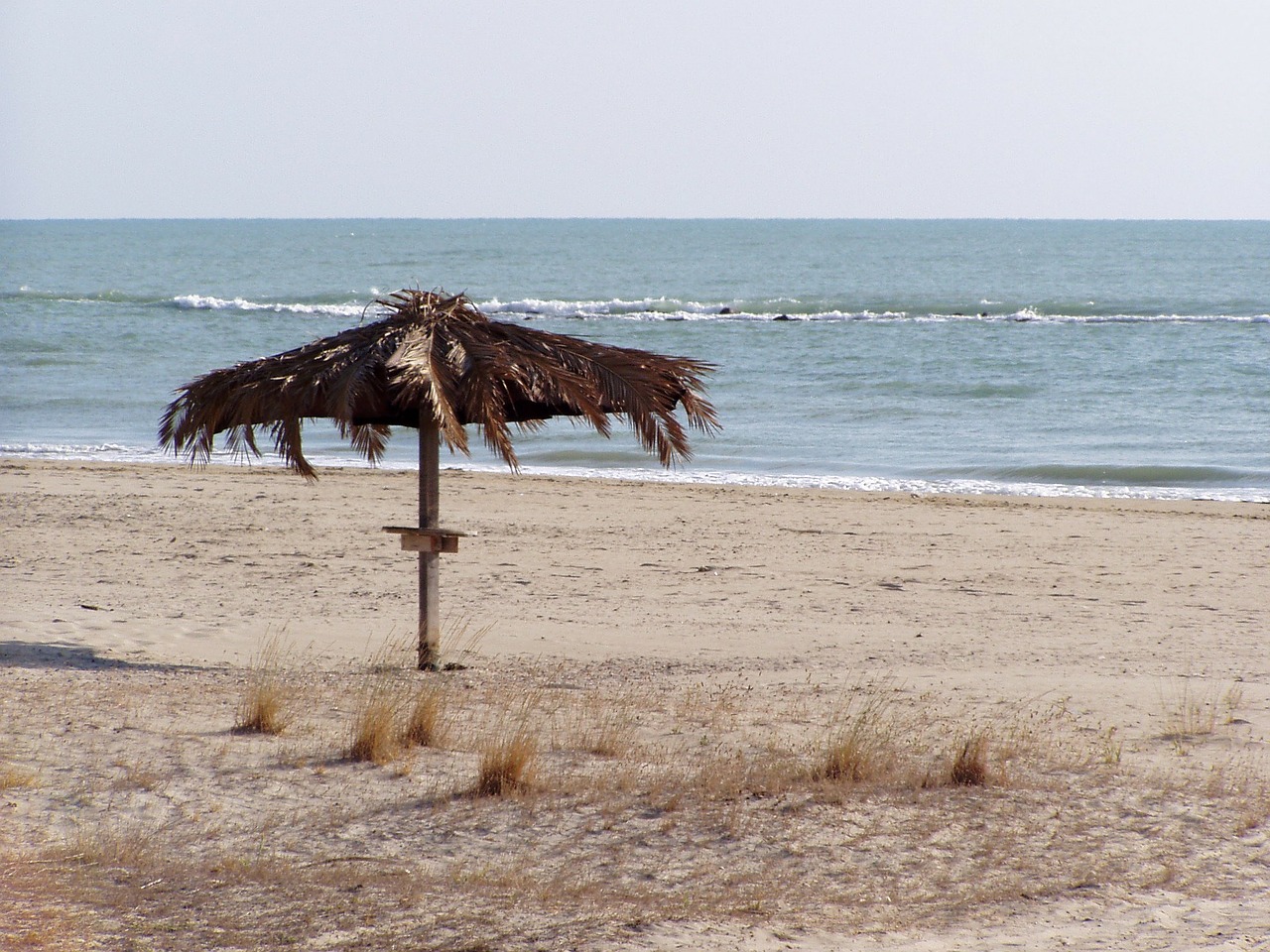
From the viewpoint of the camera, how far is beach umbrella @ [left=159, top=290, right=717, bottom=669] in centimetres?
661

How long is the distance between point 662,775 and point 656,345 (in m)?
31.3

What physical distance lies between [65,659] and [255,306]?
43766 millimetres

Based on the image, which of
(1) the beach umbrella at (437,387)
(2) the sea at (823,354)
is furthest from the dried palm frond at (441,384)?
(2) the sea at (823,354)

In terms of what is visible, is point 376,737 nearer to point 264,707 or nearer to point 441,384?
point 264,707

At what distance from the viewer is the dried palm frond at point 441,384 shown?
260 inches

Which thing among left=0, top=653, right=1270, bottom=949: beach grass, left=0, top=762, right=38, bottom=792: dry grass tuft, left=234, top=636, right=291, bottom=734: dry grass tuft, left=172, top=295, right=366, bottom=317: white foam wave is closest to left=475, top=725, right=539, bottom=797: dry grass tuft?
left=0, top=653, right=1270, bottom=949: beach grass

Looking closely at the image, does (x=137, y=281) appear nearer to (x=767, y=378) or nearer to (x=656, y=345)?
(x=656, y=345)

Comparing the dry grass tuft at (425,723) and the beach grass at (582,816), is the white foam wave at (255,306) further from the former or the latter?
the beach grass at (582,816)

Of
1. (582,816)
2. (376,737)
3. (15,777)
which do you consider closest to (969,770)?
(582,816)

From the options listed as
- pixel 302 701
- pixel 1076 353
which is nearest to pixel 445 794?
pixel 302 701

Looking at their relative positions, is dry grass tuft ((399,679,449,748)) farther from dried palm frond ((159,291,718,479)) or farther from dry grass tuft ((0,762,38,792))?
dry grass tuft ((0,762,38,792))

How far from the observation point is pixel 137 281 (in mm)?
61625

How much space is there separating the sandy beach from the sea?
2915 mm

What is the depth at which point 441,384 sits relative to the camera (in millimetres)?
6613
